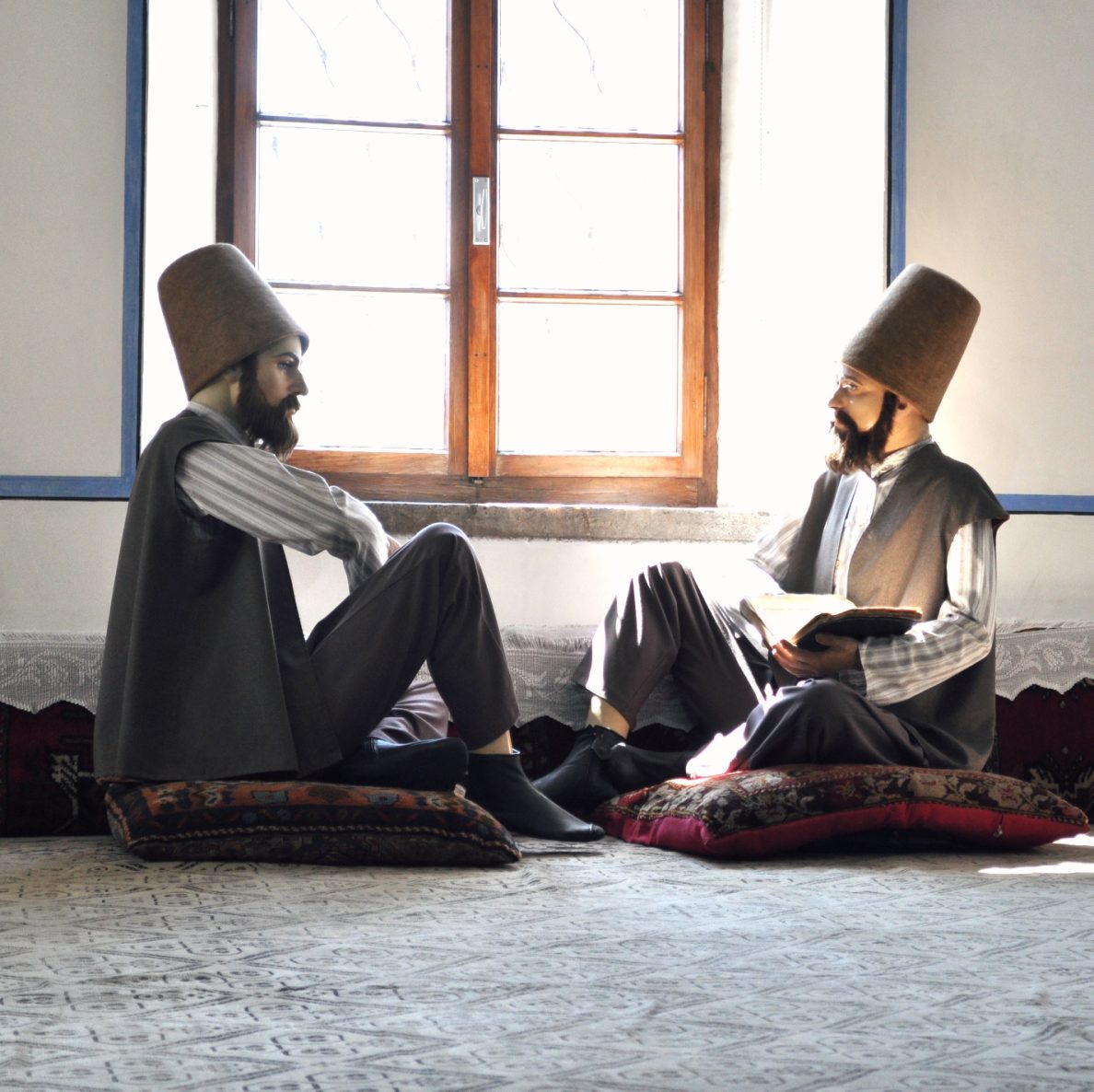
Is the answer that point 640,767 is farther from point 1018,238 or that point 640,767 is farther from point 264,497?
point 1018,238

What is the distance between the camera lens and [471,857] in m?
2.84

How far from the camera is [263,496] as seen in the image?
9.67 feet

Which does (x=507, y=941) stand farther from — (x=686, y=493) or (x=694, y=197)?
(x=694, y=197)

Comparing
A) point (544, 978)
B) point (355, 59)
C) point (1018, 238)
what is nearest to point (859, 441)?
point (1018, 238)

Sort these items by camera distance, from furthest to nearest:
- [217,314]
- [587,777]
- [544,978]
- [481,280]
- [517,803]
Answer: [481,280], [587,777], [217,314], [517,803], [544,978]

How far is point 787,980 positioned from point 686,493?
2.97 meters

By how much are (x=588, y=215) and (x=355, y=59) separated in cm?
88

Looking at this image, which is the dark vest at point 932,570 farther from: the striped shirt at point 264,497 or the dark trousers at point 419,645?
the striped shirt at point 264,497

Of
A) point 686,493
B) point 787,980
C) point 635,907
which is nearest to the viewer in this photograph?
point 787,980

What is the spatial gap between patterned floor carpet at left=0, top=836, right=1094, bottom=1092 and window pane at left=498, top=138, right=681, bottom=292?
244cm

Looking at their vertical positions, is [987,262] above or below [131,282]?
above

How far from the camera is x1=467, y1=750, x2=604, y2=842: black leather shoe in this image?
308cm

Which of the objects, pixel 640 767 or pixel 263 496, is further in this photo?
pixel 640 767

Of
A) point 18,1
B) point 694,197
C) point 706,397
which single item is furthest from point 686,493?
point 18,1
